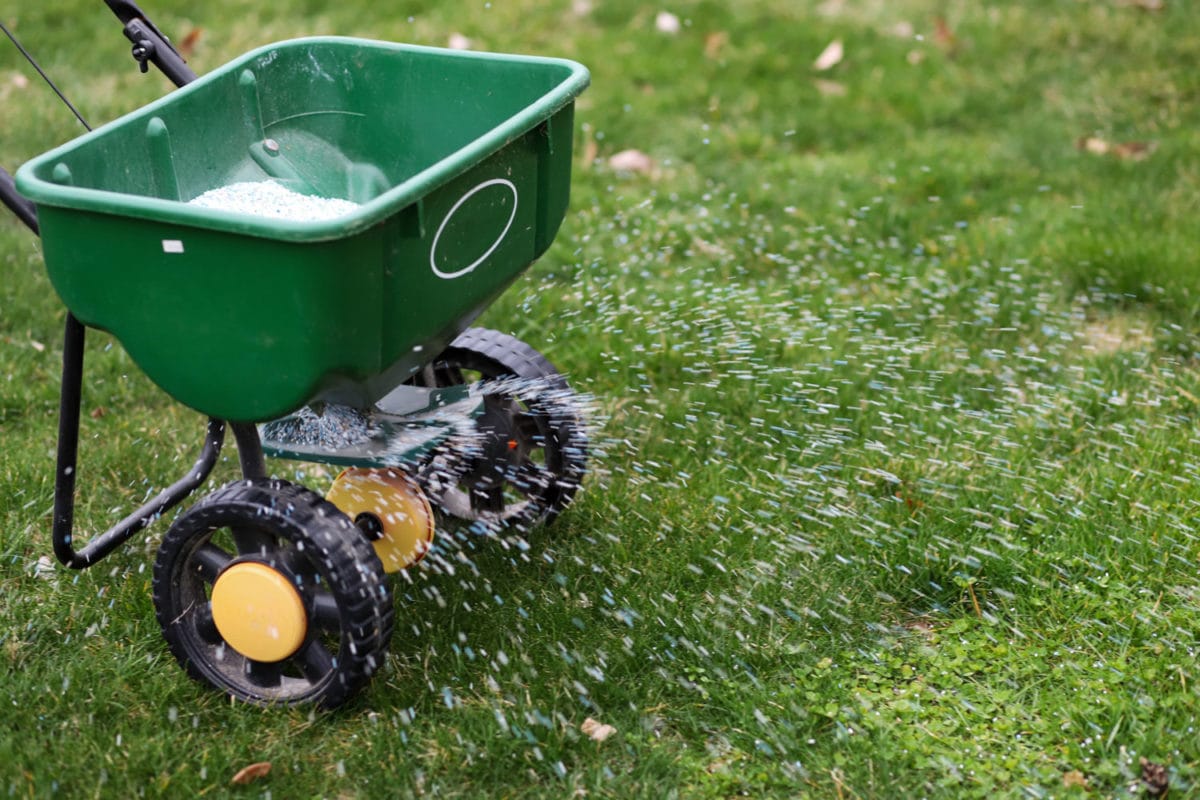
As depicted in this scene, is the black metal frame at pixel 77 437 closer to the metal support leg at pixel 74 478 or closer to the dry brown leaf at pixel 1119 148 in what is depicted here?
the metal support leg at pixel 74 478

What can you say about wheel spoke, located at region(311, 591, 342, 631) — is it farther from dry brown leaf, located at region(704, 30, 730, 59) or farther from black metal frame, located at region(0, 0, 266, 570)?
dry brown leaf, located at region(704, 30, 730, 59)

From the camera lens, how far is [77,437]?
269 centimetres

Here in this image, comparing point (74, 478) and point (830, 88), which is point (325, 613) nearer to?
point (74, 478)

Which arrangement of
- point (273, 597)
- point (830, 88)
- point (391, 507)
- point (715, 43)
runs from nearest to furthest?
point (273, 597) < point (391, 507) < point (830, 88) < point (715, 43)

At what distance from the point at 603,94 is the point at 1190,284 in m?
2.29

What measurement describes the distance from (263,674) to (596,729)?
2.14ft

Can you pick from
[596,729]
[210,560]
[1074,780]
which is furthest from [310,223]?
[1074,780]

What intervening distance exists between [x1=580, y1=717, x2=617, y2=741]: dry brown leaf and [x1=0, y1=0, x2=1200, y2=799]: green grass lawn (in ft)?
0.06

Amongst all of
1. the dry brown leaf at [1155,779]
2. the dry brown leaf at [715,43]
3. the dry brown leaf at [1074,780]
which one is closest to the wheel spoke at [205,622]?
the dry brown leaf at [1074,780]

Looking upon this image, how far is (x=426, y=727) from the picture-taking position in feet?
8.43

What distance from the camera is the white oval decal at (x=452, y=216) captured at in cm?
→ 235

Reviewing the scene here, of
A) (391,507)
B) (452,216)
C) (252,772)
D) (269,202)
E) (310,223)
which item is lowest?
(252,772)

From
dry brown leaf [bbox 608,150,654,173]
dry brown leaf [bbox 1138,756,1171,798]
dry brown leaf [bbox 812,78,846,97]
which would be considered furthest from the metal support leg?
dry brown leaf [bbox 812,78,846,97]

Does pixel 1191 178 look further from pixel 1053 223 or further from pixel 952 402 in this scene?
pixel 952 402
